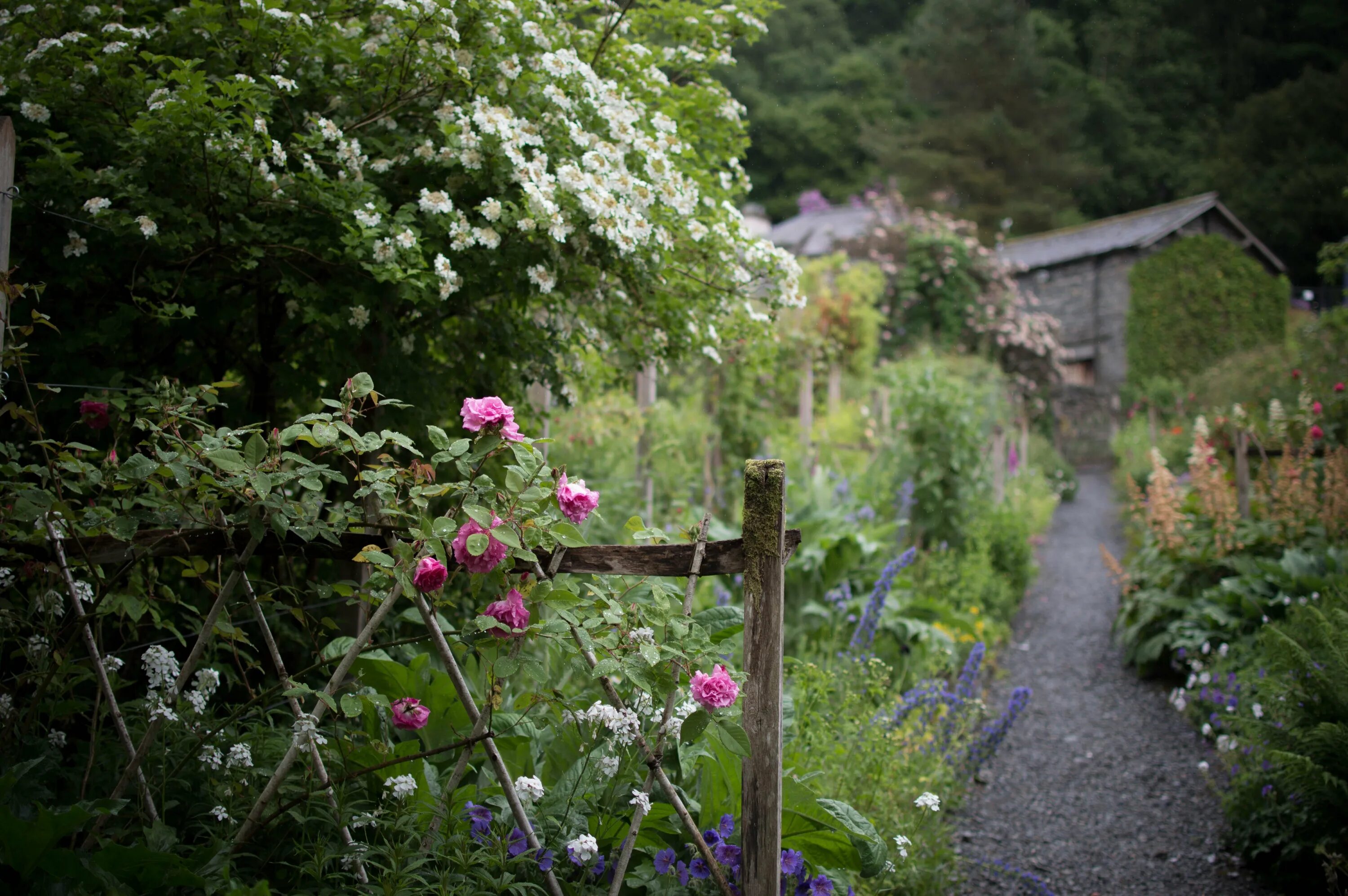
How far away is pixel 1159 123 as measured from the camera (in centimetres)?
2853

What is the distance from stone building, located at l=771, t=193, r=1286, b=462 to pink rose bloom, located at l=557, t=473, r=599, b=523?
18.5 meters

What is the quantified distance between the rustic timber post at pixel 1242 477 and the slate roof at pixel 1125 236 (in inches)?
615

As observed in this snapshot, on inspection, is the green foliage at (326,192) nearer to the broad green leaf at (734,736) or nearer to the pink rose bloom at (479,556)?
the pink rose bloom at (479,556)

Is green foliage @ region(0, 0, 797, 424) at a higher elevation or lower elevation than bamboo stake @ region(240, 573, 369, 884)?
higher

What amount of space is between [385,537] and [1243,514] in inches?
238

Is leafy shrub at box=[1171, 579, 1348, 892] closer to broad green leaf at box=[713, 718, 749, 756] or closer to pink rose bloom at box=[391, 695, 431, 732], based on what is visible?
broad green leaf at box=[713, 718, 749, 756]

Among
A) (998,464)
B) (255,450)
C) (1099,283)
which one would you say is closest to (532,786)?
(255,450)

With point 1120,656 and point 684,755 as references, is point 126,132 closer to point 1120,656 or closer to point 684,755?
point 684,755

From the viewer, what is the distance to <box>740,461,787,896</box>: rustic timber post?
164cm

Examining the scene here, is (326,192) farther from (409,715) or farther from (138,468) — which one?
(409,715)

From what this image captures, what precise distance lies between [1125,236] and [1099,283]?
48.9 inches

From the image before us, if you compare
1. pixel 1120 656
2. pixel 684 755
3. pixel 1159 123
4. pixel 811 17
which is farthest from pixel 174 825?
pixel 1159 123

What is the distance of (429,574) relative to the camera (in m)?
1.50

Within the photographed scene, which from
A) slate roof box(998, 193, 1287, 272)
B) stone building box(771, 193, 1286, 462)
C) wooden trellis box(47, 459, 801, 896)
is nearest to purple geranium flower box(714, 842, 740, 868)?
wooden trellis box(47, 459, 801, 896)
